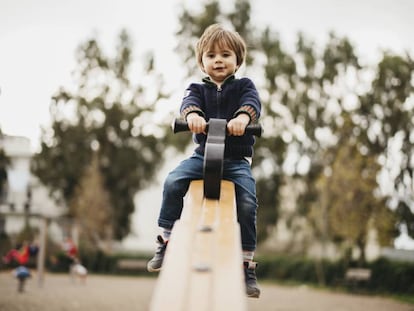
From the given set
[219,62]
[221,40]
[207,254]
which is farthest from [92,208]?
[207,254]

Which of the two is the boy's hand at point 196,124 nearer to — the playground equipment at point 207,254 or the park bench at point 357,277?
the playground equipment at point 207,254

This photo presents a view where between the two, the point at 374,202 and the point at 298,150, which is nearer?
the point at 374,202

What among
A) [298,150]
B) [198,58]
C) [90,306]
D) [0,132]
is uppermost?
[298,150]

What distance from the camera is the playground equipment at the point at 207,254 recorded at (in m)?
1.82

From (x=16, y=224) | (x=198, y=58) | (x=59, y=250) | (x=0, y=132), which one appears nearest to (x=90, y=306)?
(x=0, y=132)

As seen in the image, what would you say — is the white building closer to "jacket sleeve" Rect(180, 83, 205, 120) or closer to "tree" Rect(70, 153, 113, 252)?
"tree" Rect(70, 153, 113, 252)

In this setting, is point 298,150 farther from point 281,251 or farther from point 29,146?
point 29,146

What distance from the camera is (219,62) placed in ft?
11.3

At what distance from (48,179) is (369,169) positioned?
884 inches

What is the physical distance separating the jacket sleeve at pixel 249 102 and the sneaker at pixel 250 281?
33.3 inches

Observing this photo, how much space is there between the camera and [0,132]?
13.0m

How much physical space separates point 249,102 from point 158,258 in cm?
110

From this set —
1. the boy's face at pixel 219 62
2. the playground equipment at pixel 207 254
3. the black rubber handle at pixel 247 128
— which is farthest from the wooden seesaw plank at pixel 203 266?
the boy's face at pixel 219 62

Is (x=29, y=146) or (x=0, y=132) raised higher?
(x=29, y=146)
